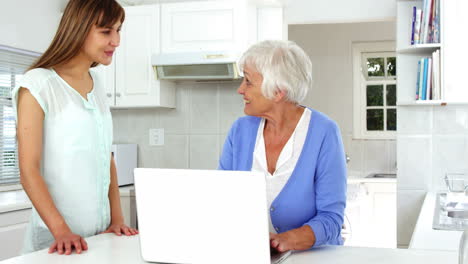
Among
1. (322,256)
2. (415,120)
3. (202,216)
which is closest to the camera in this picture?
(202,216)

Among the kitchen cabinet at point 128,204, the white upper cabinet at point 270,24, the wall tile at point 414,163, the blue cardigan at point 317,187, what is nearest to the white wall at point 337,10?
the white upper cabinet at point 270,24

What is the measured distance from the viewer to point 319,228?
4.36 ft

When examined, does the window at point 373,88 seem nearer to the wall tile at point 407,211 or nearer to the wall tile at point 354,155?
the wall tile at point 354,155

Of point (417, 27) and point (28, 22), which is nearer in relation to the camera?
point (417, 27)

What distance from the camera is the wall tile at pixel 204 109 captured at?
3814mm

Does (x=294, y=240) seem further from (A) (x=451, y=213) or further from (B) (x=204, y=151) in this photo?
(B) (x=204, y=151)

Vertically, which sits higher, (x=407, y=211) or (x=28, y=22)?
(x=28, y=22)

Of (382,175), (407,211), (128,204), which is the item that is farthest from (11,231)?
(382,175)

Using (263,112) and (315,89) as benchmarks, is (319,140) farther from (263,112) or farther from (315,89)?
(315,89)

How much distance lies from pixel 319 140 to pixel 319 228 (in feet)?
0.90

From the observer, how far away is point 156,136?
3930 millimetres

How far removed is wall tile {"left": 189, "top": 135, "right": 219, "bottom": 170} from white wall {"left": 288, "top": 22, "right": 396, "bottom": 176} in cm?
219

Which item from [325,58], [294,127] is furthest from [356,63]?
[294,127]

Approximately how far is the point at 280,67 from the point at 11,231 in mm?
1987
